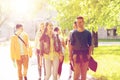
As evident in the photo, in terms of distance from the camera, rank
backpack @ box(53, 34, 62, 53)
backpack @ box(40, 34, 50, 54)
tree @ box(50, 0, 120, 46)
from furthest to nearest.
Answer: tree @ box(50, 0, 120, 46) < backpack @ box(53, 34, 62, 53) < backpack @ box(40, 34, 50, 54)

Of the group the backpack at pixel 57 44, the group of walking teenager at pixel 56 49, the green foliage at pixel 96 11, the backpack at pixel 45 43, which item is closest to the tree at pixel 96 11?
the green foliage at pixel 96 11

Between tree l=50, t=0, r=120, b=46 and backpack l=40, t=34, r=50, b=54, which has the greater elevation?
tree l=50, t=0, r=120, b=46

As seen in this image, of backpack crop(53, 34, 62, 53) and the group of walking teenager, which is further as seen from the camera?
backpack crop(53, 34, 62, 53)

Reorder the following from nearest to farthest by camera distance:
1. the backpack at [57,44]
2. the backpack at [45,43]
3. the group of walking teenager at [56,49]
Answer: the group of walking teenager at [56,49] < the backpack at [45,43] < the backpack at [57,44]

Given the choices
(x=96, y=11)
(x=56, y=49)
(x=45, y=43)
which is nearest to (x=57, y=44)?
(x=56, y=49)

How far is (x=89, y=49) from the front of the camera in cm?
1178

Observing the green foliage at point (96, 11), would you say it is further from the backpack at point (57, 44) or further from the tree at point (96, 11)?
the backpack at point (57, 44)

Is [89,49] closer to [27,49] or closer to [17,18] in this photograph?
[27,49]

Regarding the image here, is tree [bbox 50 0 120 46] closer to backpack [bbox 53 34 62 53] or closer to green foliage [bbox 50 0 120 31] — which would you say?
green foliage [bbox 50 0 120 31]

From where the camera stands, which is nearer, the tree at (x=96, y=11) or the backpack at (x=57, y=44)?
the backpack at (x=57, y=44)

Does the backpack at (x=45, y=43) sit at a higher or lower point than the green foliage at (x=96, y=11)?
lower

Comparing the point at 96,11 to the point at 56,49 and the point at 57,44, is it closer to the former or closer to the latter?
the point at 57,44

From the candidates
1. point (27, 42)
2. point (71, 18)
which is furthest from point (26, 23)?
point (27, 42)

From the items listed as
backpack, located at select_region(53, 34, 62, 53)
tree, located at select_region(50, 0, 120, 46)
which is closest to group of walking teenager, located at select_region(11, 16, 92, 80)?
backpack, located at select_region(53, 34, 62, 53)
